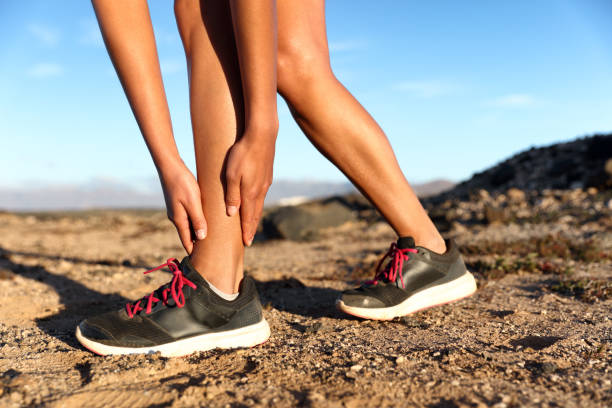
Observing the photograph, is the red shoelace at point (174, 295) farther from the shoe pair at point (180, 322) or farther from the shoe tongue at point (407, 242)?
the shoe tongue at point (407, 242)

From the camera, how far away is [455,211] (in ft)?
28.1

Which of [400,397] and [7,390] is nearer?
[400,397]

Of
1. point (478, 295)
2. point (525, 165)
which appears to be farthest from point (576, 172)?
point (478, 295)

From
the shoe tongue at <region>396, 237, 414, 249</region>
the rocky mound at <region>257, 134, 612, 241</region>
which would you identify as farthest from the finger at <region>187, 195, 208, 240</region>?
the rocky mound at <region>257, 134, 612, 241</region>

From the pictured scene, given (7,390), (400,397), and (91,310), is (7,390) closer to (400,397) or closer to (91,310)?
(400,397)

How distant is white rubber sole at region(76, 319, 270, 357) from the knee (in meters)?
1.07

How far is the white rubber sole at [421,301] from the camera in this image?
2.29 m

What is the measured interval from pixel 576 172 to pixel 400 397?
1106 cm

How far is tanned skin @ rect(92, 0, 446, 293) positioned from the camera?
6.04 ft

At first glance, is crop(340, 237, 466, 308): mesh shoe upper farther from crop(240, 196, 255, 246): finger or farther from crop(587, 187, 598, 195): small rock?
crop(587, 187, 598, 195): small rock

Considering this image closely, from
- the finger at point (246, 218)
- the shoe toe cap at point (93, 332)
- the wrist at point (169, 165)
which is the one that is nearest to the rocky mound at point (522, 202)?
the finger at point (246, 218)

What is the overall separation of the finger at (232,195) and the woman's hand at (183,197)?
0.12 m

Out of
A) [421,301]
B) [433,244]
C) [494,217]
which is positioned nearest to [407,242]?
[433,244]

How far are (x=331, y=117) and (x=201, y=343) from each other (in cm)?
115
